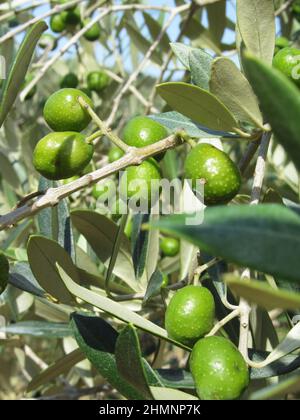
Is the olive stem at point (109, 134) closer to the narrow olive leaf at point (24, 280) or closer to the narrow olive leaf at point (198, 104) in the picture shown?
the narrow olive leaf at point (198, 104)

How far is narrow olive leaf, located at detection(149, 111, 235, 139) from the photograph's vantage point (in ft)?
4.48

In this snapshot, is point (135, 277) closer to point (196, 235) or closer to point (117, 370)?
point (117, 370)

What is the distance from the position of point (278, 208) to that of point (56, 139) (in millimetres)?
780

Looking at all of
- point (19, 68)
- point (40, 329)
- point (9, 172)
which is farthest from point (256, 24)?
point (9, 172)

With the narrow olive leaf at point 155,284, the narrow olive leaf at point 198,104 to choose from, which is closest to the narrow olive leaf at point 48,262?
the narrow olive leaf at point 155,284

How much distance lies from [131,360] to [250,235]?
0.55 meters

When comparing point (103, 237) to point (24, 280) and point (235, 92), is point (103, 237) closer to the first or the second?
point (24, 280)

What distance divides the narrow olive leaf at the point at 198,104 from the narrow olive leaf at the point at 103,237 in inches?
19.3

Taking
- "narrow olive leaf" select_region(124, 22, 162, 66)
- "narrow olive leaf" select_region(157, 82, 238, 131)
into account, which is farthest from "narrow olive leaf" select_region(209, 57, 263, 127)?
"narrow olive leaf" select_region(124, 22, 162, 66)

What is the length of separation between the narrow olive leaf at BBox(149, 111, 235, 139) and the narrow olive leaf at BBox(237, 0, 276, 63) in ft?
0.68

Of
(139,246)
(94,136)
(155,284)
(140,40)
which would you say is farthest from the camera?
(140,40)

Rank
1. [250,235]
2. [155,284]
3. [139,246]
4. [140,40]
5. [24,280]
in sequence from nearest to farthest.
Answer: [250,235] < [155,284] < [24,280] < [139,246] < [140,40]

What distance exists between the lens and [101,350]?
1.33 m

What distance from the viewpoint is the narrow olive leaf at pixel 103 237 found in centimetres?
169
